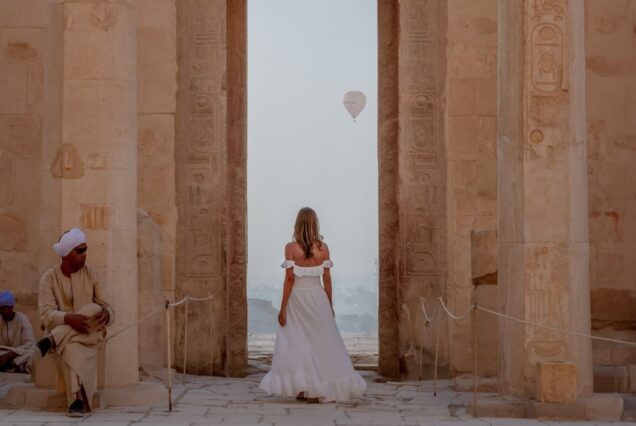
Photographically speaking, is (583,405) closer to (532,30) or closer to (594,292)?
(532,30)

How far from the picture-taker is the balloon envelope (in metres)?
18.7

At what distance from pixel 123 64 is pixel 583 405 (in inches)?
168

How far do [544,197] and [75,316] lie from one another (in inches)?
138

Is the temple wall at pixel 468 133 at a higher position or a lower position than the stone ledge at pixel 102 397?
higher

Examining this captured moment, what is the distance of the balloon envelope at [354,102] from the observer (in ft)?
61.4

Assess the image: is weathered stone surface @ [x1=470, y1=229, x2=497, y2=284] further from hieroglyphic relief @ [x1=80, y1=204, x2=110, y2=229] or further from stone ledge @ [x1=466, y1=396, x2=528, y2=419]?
hieroglyphic relief @ [x1=80, y1=204, x2=110, y2=229]

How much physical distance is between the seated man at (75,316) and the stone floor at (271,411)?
9.0 inches

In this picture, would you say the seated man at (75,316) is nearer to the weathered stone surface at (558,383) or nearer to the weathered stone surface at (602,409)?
the weathered stone surface at (558,383)

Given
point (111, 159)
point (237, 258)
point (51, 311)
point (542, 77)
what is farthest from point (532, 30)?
point (237, 258)

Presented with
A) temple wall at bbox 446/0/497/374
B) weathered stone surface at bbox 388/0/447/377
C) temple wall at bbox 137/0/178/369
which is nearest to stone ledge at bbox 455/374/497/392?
temple wall at bbox 446/0/497/374

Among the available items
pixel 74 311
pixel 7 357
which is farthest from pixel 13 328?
pixel 74 311

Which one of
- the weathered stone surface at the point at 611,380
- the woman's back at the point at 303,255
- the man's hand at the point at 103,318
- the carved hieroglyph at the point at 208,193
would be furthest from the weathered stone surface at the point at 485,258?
the man's hand at the point at 103,318

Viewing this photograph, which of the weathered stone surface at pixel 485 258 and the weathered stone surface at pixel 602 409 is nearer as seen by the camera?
the weathered stone surface at pixel 602 409

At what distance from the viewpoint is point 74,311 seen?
8.37 meters
